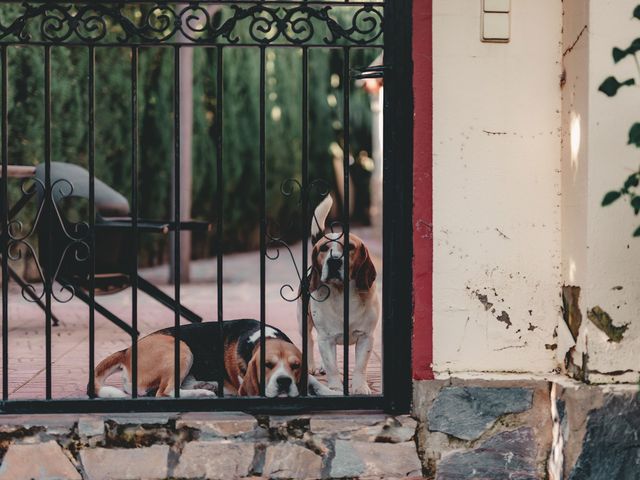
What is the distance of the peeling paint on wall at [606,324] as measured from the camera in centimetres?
394

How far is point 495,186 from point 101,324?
443 cm

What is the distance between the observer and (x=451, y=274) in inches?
162

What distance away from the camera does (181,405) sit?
4.14m

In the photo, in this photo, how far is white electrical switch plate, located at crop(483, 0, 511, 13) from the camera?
4.07m

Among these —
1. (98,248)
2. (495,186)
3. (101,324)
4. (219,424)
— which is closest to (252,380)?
(219,424)

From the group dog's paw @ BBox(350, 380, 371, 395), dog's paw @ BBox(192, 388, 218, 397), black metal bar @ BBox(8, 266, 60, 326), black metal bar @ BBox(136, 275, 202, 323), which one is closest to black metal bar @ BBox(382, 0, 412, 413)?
dog's paw @ BBox(350, 380, 371, 395)

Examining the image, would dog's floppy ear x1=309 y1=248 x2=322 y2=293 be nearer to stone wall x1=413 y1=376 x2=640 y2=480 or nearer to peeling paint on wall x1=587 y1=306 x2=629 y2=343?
stone wall x1=413 y1=376 x2=640 y2=480

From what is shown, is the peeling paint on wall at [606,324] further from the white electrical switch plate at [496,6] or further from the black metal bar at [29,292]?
the black metal bar at [29,292]

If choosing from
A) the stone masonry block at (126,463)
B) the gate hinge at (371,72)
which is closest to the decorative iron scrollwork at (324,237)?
the gate hinge at (371,72)

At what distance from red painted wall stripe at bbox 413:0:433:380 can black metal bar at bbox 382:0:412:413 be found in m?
0.03

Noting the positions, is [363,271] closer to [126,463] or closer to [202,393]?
[202,393]

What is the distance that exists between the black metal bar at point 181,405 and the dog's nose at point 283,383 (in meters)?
0.19

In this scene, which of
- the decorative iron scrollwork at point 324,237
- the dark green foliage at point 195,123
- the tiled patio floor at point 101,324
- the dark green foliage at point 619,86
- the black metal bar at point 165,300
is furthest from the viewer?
the dark green foliage at point 195,123

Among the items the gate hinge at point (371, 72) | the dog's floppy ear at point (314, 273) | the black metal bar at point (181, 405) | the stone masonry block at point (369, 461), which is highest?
the gate hinge at point (371, 72)
